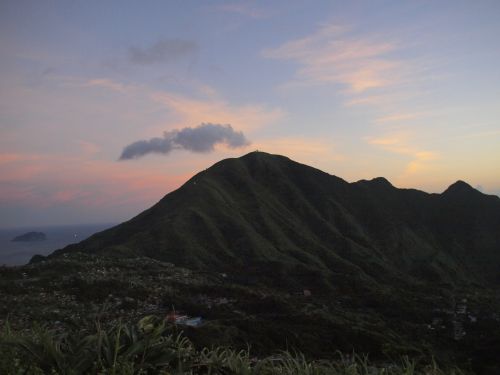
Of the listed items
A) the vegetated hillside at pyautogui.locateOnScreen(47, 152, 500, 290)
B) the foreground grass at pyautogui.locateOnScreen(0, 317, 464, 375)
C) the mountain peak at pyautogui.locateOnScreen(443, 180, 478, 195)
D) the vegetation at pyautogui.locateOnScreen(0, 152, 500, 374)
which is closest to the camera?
the foreground grass at pyautogui.locateOnScreen(0, 317, 464, 375)

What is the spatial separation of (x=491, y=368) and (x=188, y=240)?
152 ft

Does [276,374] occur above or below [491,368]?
above

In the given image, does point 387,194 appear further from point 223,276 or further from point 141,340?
point 141,340

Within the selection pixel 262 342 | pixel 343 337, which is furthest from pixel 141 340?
pixel 343 337

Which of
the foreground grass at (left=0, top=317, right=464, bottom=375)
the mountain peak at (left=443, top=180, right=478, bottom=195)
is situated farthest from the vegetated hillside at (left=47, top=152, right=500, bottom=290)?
the foreground grass at (left=0, top=317, right=464, bottom=375)

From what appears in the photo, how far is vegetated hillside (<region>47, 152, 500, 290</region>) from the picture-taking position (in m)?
68.3

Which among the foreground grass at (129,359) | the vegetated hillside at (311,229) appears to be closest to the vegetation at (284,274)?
the foreground grass at (129,359)

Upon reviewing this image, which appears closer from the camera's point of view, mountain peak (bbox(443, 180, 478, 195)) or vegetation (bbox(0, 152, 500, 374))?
vegetation (bbox(0, 152, 500, 374))

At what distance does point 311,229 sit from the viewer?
326 feet

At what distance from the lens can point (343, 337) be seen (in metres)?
35.4

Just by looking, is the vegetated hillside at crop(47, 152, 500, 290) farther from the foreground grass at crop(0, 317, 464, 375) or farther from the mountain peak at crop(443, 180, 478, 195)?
the foreground grass at crop(0, 317, 464, 375)

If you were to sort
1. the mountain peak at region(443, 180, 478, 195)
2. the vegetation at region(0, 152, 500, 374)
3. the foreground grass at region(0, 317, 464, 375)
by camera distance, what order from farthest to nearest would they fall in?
the mountain peak at region(443, 180, 478, 195) → the vegetation at region(0, 152, 500, 374) → the foreground grass at region(0, 317, 464, 375)

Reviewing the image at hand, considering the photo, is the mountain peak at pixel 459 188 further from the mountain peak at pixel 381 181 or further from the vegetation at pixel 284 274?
the mountain peak at pixel 381 181

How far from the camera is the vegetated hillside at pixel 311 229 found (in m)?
68.3
